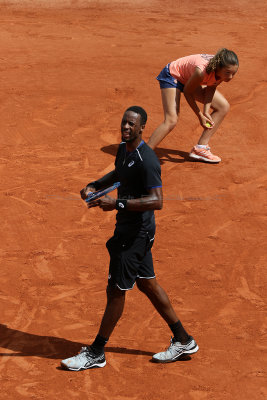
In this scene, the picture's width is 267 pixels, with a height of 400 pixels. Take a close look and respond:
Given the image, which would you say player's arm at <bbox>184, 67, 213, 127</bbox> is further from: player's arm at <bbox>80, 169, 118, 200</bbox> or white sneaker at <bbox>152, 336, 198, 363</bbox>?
white sneaker at <bbox>152, 336, 198, 363</bbox>

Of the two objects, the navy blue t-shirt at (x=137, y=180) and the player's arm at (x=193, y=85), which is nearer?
the navy blue t-shirt at (x=137, y=180)

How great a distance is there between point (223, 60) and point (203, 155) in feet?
5.69

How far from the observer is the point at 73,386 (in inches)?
230

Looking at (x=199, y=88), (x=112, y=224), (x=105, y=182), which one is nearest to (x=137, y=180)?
(x=105, y=182)

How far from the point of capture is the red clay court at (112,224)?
609 cm

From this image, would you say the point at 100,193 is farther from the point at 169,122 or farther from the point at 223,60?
the point at 169,122

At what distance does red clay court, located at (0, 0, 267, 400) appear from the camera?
240 inches

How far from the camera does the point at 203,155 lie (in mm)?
10664

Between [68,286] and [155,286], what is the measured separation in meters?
1.72

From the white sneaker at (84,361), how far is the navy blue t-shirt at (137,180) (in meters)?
1.14

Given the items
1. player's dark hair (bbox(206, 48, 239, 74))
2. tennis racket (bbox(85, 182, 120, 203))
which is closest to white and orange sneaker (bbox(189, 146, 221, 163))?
player's dark hair (bbox(206, 48, 239, 74))

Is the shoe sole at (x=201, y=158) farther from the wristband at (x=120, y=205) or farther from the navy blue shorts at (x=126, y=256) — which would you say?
the wristband at (x=120, y=205)

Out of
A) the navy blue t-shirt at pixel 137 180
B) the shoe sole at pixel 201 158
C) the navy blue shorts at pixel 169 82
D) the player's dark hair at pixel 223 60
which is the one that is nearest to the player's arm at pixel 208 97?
the navy blue shorts at pixel 169 82

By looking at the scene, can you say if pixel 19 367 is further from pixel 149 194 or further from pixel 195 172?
pixel 195 172
